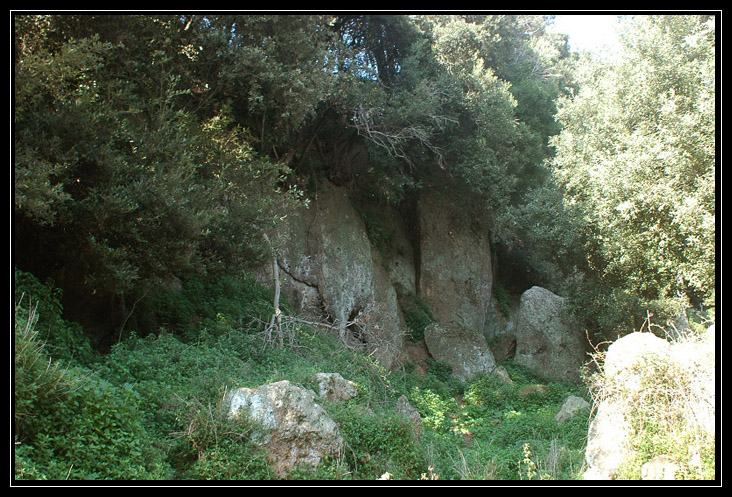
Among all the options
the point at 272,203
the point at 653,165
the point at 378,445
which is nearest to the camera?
the point at 378,445

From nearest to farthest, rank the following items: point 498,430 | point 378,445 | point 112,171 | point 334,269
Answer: point 378,445
point 112,171
point 498,430
point 334,269

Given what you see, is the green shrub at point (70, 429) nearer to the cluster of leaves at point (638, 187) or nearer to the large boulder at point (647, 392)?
the large boulder at point (647, 392)

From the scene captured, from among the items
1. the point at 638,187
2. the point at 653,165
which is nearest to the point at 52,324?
the point at 638,187

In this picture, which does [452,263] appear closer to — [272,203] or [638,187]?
[638,187]

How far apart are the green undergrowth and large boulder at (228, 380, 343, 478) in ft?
0.48

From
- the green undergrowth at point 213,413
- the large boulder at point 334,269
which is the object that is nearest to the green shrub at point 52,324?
the green undergrowth at point 213,413

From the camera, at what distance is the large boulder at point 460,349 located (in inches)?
595

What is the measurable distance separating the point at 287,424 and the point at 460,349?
951 cm

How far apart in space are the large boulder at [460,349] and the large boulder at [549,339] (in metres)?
1.54

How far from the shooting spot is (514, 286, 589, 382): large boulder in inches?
624

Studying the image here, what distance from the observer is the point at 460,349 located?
1543cm

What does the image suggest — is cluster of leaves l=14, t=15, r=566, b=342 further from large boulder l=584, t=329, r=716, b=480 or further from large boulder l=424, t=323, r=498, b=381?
large boulder l=584, t=329, r=716, b=480

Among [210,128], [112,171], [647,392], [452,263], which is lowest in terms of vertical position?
[647,392]

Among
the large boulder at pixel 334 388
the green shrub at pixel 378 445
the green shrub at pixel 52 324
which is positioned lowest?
the green shrub at pixel 378 445
